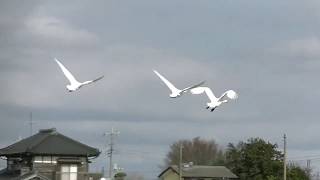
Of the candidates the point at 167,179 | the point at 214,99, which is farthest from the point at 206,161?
the point at 214,99

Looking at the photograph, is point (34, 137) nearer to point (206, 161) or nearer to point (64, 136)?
point (64, 136)

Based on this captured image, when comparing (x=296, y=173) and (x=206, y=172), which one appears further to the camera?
(x=206, y=172)

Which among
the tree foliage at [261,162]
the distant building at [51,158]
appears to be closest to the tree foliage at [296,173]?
the tree foliage at [261,162]

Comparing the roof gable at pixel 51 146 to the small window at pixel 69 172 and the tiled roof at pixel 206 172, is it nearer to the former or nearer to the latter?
the small window at pixel 69 172

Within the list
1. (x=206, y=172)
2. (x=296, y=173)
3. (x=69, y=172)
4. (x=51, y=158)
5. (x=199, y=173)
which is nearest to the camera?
(x=69, y=172)

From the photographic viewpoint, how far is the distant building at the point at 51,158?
2980 inches

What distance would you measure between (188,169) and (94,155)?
46.9 m

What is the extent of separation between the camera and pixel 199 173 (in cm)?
12225

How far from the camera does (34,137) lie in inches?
3196

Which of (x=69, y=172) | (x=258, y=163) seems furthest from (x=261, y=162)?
(x=69, y=172)

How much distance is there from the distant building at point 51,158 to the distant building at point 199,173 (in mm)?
41407

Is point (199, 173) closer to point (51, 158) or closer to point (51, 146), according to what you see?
point (51, 146)

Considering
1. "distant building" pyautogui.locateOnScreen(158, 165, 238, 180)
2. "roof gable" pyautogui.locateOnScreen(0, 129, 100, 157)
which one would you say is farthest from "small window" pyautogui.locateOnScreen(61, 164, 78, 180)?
"distant building" pyautogui.locateOnScreen(158, 165, 238, 180)

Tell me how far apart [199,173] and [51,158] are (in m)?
48.8
